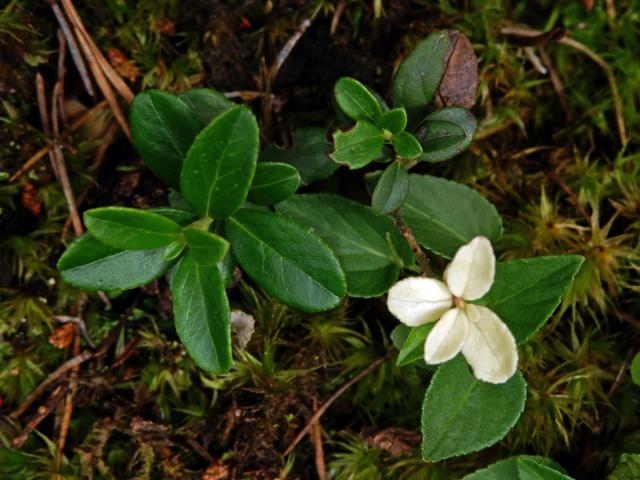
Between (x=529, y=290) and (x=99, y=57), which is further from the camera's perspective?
(x=99, y=57)

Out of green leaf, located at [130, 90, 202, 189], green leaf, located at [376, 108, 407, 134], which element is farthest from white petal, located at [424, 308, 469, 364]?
green leaf, located at [130, 90, 202, 189]

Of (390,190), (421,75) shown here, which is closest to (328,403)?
(390,190)

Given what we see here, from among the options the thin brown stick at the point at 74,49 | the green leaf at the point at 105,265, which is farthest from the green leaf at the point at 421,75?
the thin brown stick at the point at 74,49

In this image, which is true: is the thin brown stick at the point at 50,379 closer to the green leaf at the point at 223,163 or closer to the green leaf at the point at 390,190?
the green leaf at the point at 223,163

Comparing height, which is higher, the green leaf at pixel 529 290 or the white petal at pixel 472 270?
the white petal at pixel 472 270

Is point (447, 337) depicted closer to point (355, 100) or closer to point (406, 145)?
point (406, 145)

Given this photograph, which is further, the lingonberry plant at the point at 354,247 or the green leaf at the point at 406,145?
the green leaf at the point at 406,145
